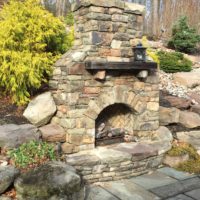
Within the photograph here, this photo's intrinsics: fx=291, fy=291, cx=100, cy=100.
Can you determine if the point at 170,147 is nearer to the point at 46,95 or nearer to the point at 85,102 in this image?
the point at 85,102

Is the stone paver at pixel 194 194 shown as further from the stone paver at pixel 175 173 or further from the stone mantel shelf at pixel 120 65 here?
the stone mantel shelf at pixel 120 65

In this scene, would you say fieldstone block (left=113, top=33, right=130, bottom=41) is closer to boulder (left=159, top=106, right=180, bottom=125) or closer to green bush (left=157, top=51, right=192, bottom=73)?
boulder (left=159, top=106, right=180, bottom=125)

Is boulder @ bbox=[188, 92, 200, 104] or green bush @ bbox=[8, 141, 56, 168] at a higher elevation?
boulder @ bbox=[188, 92, 200, 104]

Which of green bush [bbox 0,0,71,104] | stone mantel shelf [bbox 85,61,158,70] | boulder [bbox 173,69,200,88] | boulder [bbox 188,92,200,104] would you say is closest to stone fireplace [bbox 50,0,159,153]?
stone mantel shelf [bbox 85,61,158,70]

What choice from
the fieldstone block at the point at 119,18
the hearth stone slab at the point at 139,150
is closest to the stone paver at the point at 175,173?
the hearth stone slab at the point at 139,150

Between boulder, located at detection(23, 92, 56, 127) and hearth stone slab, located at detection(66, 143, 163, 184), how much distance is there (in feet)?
2.79

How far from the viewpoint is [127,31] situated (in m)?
5.78

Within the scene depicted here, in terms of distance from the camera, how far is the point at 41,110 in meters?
5.36

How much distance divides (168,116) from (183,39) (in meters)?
6.63

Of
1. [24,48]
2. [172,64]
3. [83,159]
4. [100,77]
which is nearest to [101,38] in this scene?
[100,77]


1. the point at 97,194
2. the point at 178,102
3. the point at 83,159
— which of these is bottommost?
the point at 97,194

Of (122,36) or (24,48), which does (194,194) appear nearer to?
(122,36)

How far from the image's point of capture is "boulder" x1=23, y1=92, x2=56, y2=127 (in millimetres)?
5273

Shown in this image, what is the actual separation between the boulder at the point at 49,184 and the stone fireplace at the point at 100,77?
1.07 m
